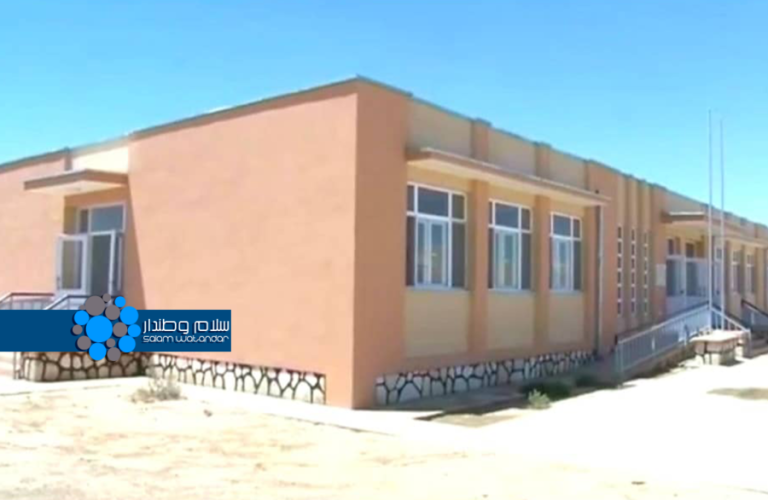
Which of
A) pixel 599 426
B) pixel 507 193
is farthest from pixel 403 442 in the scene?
pixel 507 193

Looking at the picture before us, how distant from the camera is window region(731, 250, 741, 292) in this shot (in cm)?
3319

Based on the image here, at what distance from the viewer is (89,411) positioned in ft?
42.9

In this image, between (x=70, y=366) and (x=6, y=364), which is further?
(x=6, y=364)

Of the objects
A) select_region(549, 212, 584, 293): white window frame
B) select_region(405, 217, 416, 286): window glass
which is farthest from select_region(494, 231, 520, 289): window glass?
select_region(405, 217, 416, 286): window glass

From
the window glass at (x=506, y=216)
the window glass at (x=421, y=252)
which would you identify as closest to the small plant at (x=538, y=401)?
the window glass at (x=421, y=252)

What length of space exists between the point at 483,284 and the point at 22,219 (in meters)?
13.7

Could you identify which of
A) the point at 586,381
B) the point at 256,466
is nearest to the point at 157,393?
the point at 256,466

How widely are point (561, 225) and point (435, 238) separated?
612 cm

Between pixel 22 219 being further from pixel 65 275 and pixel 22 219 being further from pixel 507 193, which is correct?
pixel 507 193

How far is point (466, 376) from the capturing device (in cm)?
1612

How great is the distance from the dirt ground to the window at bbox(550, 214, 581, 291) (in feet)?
32.6

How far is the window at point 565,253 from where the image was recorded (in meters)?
20.1

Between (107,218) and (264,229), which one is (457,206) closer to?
(264,229)

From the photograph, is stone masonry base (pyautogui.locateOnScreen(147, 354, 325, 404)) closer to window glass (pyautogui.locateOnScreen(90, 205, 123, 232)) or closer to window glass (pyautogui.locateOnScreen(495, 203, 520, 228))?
window glass (pyautogui.locateOnScreen(90, 205, 123, 232))
